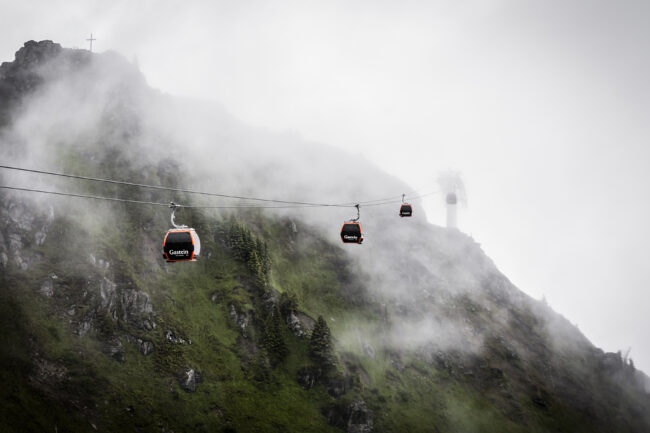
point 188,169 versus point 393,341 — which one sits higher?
point 188,169

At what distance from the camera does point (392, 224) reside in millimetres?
172125

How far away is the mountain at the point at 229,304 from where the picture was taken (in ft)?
243

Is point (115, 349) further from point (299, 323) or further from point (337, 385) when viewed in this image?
point (337, 385)

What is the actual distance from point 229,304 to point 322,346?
26.6m

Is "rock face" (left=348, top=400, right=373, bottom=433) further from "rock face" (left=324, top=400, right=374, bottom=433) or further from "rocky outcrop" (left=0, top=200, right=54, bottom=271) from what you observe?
"rocky outcrop" (left=0, top=200, right=54, bottom=271)

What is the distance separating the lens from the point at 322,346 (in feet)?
336

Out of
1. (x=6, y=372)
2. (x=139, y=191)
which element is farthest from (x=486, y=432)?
(x=139, y=191)

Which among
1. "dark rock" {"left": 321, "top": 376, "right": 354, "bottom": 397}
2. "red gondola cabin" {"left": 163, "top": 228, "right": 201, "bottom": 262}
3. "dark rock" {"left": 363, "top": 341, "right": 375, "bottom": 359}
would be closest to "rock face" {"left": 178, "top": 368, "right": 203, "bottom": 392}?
"dark rock" {"left": 321, "top": 376, "right": 354, "bottom": 397}

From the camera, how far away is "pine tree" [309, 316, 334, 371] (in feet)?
330

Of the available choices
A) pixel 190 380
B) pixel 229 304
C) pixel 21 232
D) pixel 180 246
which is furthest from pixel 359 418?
pixel 21 232

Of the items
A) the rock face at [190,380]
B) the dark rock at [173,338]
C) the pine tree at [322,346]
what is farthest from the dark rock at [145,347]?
the pine tree at [322,346]

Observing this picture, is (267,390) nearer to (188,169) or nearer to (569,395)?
(188,169)

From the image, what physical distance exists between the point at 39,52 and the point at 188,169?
63.7 metres

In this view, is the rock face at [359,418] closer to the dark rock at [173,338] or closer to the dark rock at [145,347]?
the dark rock at [173,338]
